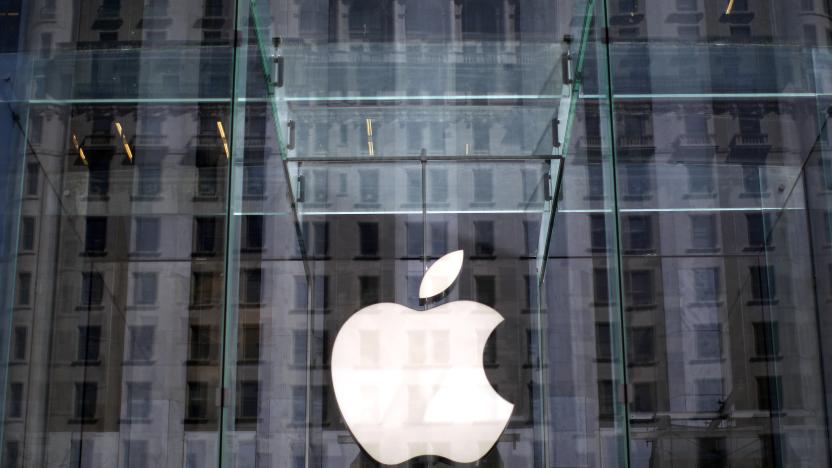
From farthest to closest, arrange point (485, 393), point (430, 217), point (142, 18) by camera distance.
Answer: point (142, 18), point (430, 217), point (485, 393)

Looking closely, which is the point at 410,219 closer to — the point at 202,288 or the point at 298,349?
the point at 298,349

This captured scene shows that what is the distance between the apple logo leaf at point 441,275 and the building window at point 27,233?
0.93 metres

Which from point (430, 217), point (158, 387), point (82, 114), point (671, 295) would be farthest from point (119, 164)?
point (671, 295)

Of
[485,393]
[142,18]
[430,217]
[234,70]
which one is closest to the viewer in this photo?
[234,70]

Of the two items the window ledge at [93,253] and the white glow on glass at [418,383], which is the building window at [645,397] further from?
the window ledge at [93,253]

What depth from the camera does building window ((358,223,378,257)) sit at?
2729 millimetres

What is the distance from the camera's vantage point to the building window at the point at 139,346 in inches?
105

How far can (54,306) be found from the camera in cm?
283

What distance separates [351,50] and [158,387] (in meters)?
0.97

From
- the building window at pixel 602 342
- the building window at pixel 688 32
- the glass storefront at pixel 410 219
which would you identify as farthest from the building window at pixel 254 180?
the building window at pixel 688 32

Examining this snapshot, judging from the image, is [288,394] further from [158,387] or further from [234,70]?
[234,70]

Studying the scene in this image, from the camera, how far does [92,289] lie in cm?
285

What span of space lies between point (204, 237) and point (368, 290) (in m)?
0.45

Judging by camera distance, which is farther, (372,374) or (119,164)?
(119,164)
